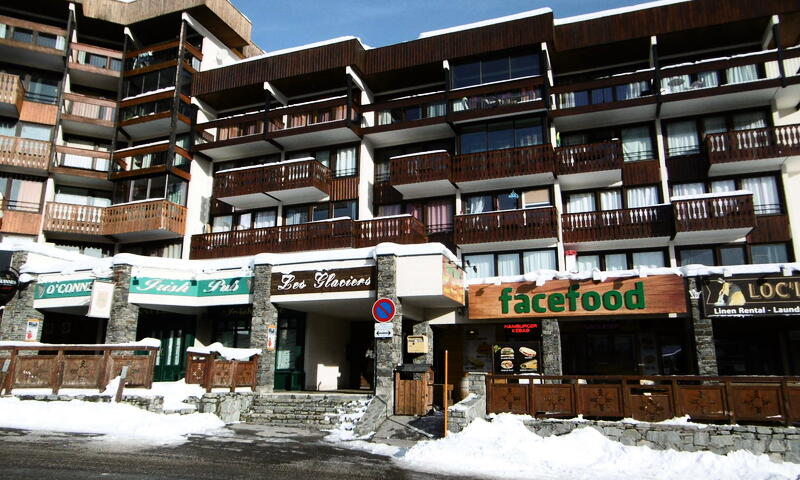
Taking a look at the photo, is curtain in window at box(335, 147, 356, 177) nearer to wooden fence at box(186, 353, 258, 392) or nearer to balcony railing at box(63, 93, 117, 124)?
wooden fence at box(186, 353, 258, 392)

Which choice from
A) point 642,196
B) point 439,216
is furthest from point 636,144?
point 439,216

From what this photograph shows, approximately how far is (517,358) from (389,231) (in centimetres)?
989

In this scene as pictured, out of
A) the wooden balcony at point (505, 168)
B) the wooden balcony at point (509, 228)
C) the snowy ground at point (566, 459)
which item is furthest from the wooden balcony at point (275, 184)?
the snowy ground at point (566, 459)

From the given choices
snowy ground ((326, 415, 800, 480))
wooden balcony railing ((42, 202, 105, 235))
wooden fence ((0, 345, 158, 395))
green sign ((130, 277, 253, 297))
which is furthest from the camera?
wooden balcony railing ((42, 202, 105, 235))

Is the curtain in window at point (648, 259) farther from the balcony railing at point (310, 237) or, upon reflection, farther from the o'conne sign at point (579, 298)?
the balcony railing at point (310, 237)

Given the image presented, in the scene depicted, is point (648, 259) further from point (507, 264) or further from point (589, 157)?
point (507, 264)

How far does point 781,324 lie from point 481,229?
1268 centimetres

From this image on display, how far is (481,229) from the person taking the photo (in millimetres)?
26922

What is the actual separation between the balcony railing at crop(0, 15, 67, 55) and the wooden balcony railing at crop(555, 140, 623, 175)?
29.0 m

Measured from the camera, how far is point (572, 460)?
12516mm

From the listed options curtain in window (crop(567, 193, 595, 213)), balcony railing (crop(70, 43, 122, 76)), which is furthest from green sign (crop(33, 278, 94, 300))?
curtain in window (crop(567, 193, 595, 213))

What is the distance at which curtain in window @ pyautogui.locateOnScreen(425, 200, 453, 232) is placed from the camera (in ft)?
95.9

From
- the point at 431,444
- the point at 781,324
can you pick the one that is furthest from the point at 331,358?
the point at 781,324

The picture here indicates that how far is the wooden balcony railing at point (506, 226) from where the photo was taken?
26.0 m
